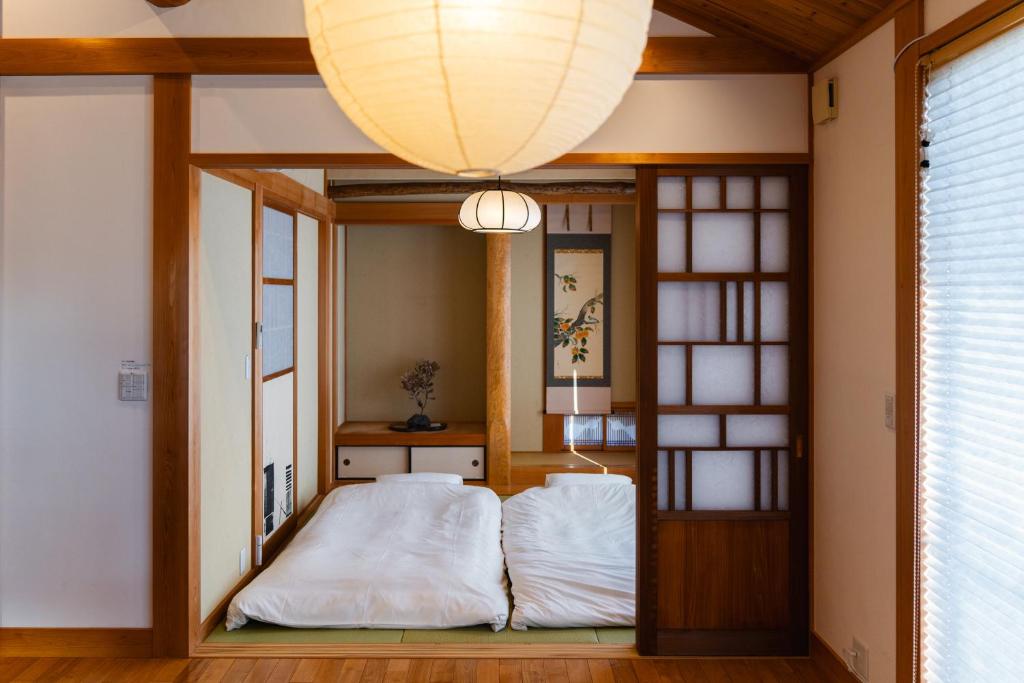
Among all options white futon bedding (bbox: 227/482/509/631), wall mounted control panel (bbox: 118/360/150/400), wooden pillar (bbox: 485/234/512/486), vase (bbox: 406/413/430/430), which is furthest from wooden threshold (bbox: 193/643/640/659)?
vase (bbox: 406/413/430/430)

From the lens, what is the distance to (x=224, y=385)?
3.74m

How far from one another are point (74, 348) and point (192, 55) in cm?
132

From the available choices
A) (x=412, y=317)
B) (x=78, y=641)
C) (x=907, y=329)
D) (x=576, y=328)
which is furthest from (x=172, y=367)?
(x=576, y=328)

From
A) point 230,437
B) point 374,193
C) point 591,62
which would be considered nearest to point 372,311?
point 374,193

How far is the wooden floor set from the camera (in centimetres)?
304

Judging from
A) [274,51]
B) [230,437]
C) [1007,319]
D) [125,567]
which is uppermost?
[274,51]

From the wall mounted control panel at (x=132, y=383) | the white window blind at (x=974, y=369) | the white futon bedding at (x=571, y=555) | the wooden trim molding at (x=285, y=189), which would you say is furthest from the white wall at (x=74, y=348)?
the white window blind at (x=974, y=369)

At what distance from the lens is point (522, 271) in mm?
6941

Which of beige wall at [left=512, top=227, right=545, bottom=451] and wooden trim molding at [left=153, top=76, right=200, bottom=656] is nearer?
wooden trim molding at [left=153, top=76, right=200, bottom=656]

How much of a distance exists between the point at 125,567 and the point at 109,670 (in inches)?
15.7

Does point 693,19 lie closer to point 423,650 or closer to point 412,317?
point 423,650

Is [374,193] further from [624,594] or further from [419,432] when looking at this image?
[624,594]

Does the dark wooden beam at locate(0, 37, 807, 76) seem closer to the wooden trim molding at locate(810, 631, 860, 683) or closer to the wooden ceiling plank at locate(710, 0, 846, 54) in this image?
the wooden ceiling plank at locate(710, 0, 846, 54)

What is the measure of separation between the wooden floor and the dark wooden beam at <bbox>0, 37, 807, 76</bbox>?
2434 millimetres
